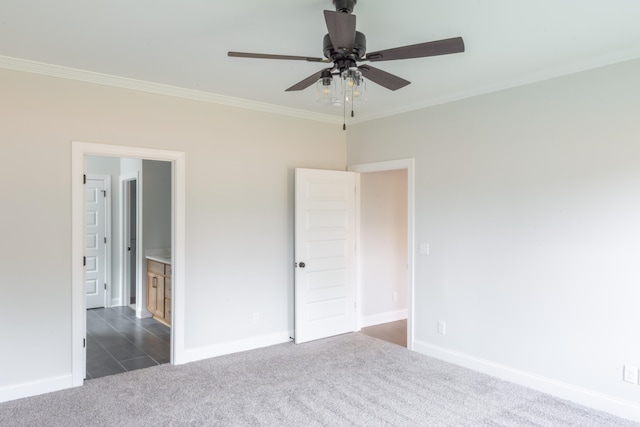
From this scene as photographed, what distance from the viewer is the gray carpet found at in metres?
2.96

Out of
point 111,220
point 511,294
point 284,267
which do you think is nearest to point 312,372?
point 284,267

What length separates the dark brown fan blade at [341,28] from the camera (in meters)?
1.83

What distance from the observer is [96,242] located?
640 centimetres

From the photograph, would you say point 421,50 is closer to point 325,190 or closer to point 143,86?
point 143,86

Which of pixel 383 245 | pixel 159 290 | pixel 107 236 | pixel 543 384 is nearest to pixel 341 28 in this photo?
pixel 543 384

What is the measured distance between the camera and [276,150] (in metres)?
4.70

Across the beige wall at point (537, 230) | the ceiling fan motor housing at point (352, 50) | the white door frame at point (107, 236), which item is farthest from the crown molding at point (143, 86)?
the white door frame at point (107, 236)

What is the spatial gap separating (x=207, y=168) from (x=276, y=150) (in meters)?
0.84

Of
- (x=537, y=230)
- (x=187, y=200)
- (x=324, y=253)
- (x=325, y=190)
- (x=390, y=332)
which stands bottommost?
(x=390, y=332)

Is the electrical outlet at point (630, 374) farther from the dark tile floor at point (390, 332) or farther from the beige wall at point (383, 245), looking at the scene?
the beige wall at point (383, 245)

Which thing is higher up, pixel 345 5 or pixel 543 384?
pixel 345 5

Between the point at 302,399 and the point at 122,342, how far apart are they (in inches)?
98.8

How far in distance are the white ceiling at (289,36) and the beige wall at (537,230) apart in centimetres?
32

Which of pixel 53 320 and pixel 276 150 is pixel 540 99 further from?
pixel 53 320
